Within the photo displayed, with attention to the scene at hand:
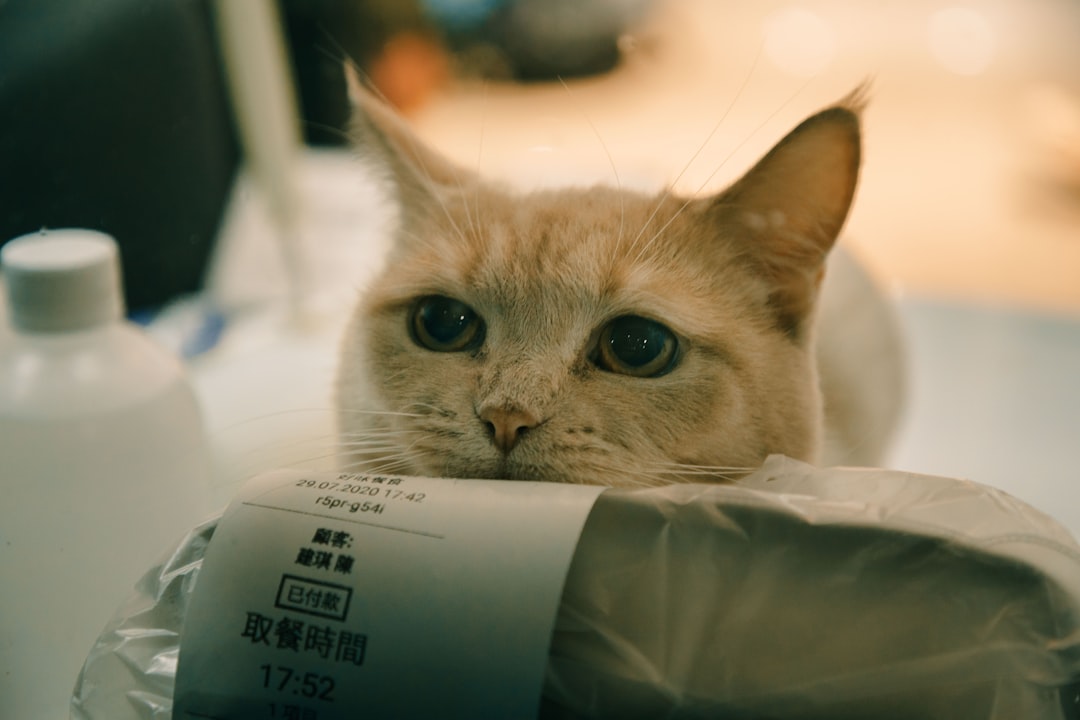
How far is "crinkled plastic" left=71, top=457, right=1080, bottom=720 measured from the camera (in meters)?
0.55

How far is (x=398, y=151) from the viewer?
0.98 meters

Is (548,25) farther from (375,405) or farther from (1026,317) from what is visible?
(1026,317)

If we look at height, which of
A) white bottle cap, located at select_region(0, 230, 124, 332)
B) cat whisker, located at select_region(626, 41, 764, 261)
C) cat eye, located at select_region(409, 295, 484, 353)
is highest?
cat whisker, located at select_region(626, 41, 764, 261)

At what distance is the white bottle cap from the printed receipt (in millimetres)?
304

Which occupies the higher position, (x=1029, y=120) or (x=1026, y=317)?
(x=1029, y=120)

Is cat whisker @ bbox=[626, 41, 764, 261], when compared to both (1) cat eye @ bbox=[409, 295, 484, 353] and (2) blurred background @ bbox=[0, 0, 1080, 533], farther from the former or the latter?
(1) cat eye @ bbox=[409, 295, 484, 353]

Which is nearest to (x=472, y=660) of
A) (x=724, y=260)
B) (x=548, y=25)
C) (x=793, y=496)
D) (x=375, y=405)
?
(x=793, y=496)

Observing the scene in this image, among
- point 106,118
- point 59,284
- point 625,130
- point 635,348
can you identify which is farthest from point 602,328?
point 106,118

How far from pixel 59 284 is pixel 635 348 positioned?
20.4 inches

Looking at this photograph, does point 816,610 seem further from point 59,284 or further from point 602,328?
point 59,284

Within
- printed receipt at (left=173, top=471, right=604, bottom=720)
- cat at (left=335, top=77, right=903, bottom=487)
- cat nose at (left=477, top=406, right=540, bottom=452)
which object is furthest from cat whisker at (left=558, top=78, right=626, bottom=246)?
printed receipt at (left=173, top=471, right=604, bottom=720)

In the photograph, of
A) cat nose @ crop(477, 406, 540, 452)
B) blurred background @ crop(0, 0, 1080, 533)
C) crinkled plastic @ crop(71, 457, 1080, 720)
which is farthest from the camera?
blurred background @ crop(0, 0, 1080, 533)

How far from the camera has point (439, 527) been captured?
595 mm

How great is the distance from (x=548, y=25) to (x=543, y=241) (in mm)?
441
